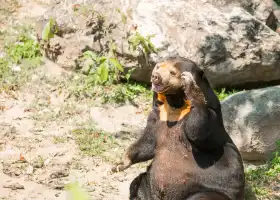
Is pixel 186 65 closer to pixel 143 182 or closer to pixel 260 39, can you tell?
pixel 143 182

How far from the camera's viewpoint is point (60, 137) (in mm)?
6660

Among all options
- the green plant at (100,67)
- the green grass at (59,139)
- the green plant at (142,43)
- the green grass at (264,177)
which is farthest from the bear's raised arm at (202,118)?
the green plant at (100,67)

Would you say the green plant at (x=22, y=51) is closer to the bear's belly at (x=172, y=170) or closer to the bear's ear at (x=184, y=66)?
the bear's belly at (x=172, y=170)

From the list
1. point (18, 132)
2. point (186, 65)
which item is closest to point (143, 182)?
point (186, 65)

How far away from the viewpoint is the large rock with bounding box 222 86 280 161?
5984mm

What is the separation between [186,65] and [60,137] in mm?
2808

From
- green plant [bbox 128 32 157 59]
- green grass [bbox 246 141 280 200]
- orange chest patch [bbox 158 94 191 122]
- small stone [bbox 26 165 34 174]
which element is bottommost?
green grass [bbox 246 141 280 200]

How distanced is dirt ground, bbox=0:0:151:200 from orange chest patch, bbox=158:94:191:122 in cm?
99

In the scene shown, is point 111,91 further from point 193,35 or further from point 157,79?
point 157,79

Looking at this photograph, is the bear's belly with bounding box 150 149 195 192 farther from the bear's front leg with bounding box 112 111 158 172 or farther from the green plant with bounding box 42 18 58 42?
the green plant with bounding box 42 18 58 42

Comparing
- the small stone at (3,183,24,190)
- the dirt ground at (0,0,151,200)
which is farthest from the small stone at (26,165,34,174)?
the small stone at (3,183,24,190)

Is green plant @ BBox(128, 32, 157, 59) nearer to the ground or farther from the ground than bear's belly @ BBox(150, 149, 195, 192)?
nearer to the ground

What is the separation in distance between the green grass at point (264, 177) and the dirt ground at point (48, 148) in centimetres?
115

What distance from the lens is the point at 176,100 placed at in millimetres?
4348
